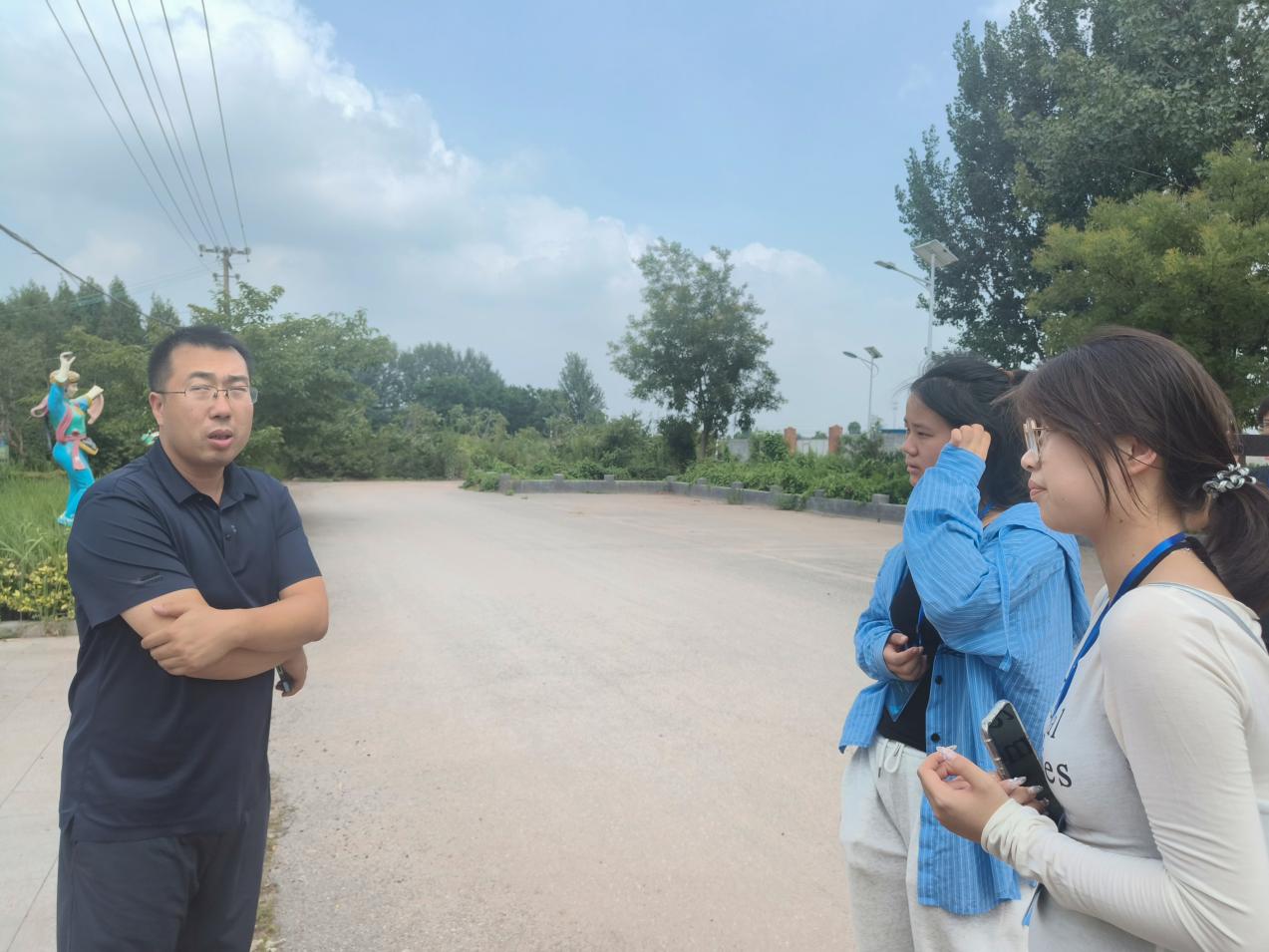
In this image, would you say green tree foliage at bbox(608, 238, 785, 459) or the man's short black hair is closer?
the man's short black hair

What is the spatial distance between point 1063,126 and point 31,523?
14.4 meters

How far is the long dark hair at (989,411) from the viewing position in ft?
6.56

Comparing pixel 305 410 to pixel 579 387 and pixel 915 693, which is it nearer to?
pixel 915 693

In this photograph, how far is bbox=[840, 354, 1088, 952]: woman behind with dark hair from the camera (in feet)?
5.77

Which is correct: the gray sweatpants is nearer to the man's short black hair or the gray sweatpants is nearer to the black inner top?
the black inner top

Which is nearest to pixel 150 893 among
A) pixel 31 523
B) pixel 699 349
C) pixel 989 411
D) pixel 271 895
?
pixel 271 895

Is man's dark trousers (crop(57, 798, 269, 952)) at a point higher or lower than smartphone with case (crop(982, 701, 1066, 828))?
lower

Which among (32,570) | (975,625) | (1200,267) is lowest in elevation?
(32,570)

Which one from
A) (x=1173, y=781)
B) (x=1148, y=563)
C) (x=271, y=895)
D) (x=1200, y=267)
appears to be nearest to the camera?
(x=1173, y=781)

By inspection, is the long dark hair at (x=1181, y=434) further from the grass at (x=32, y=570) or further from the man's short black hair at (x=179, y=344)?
the grass at (x=32, y=570)

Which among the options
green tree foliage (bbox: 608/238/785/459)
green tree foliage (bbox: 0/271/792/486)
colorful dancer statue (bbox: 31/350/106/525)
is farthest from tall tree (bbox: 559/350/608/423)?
colorful dancer statue (bbox: 31/350/106/525)

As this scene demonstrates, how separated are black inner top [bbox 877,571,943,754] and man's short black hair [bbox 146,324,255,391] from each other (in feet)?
5.64

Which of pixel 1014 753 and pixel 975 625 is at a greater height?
pixel 975 625

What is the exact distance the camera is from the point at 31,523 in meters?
8.06
